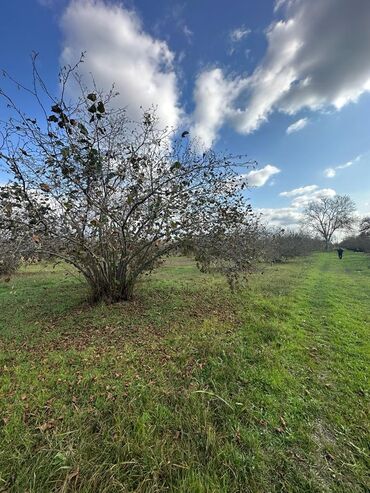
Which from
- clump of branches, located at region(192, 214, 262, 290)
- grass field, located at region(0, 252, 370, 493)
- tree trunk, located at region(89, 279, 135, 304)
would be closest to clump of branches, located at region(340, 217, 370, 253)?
clump of branches, located at region(192, 214, 262, 290)

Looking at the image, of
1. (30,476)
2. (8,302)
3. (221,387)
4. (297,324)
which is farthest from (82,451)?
(8,302)

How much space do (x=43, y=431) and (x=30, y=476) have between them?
0.42 meters

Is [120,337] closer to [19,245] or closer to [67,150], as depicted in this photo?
[19,245]

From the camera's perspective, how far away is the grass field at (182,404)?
1.87 m

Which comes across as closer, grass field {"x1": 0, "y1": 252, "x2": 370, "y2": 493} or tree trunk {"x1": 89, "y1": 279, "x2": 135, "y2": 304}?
grass field {"x1": 0, "y1": 252, "x2": 370, "y2": 493}

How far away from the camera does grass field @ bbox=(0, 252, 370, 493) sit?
1867 millimetres

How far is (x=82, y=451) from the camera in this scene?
1993 mm

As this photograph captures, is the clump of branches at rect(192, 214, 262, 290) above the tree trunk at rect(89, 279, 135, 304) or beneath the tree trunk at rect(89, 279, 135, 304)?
above

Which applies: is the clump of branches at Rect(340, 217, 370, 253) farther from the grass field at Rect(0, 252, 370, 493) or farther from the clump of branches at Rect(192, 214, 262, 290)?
the grass field at Rect(0, 252, 370, 493)

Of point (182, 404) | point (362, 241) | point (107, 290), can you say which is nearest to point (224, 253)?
point (107, 290)

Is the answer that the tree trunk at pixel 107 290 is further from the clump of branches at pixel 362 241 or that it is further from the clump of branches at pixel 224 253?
the clump of branches at pixel 362 241

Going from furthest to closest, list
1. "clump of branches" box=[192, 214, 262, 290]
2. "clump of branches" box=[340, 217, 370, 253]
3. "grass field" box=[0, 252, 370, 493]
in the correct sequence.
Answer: "clump of branches" box=[340, 217, 370, 253] → "clump of branches" box=[192, 214, 262, 290] → "grass field" box=[0, 252, 370, 493]

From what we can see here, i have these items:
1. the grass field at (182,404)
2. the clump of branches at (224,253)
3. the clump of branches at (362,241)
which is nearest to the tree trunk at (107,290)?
the grass field at (182,404)

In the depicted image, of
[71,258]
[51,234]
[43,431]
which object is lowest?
[43,431]
